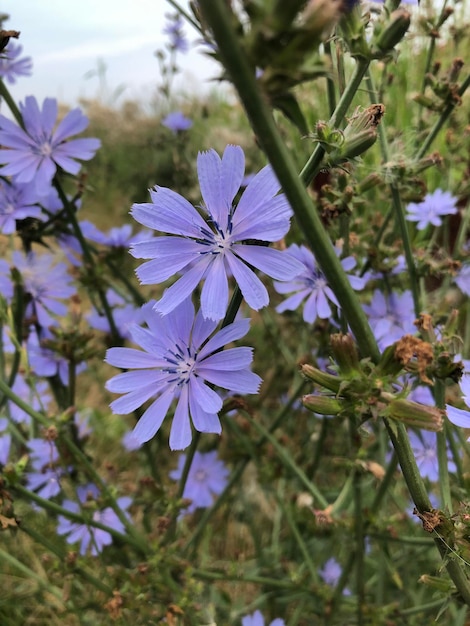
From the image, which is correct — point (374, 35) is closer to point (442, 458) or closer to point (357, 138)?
point (357, 138)

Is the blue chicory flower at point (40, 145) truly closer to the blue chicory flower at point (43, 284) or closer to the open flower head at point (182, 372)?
the blue chicory flower at point (43, 284)

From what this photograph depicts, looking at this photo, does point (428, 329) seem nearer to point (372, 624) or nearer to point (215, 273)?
point (215, 273)

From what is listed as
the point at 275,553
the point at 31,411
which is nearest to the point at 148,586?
the point at 31,411

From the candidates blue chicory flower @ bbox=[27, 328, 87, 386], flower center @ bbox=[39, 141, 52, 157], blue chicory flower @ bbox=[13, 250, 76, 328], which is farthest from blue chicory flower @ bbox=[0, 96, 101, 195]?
blue chicory flower @ bbox=[27, 328, 87, 386]

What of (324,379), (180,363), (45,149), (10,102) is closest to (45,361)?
(45,149)

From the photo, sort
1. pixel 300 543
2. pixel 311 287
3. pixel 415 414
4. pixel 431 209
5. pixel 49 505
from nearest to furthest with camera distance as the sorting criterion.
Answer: pixel 415 414 → pixel 49 505 → pixel 311 287 → pixel 300 543 → pixel 431 209

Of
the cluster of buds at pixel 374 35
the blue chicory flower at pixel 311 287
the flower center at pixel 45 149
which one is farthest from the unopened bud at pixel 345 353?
the flower center at pixel 45 149
